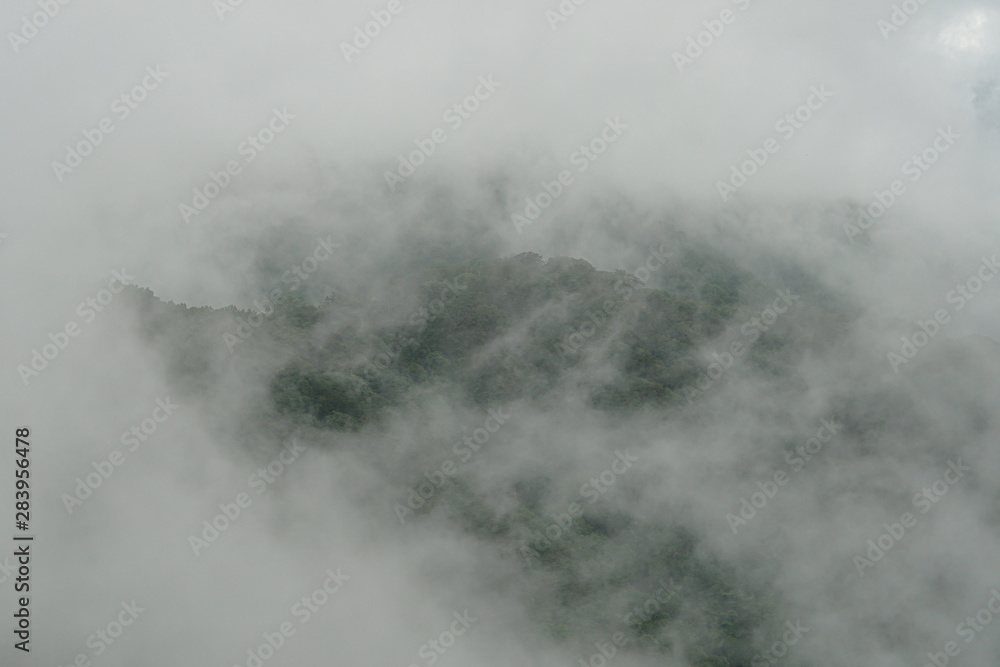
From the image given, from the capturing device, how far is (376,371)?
4381 centimetres

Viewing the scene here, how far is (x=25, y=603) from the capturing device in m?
28.4

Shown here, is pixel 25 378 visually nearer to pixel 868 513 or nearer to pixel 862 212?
pixel 868 513

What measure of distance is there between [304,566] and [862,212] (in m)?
92.8

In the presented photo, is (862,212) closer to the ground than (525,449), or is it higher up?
higher up

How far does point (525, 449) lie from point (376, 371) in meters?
7.93

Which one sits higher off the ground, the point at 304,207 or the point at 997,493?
the point at 997,493

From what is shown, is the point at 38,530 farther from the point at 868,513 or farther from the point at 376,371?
the point at 868,513

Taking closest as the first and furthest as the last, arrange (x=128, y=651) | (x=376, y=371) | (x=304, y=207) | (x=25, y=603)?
(x=25, y=603) < (x=128, y=651) < (x=376, y=371) < (x=304, y=207)

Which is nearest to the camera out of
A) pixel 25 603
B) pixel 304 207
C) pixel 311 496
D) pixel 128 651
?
pixel 25 603

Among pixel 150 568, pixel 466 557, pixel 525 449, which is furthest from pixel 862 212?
pixel 150 568

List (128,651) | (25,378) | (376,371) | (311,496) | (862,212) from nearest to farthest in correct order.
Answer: (128,651) < (25,378) < (311,496) < (376,371) < (862,212)

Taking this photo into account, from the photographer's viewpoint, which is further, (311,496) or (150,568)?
(311,496)

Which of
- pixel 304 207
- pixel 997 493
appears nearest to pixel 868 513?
pixel 997 493

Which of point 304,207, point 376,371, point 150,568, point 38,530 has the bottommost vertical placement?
point 38,530
